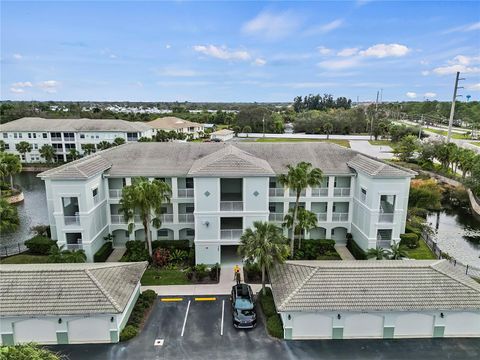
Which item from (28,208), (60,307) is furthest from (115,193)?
(28,208)

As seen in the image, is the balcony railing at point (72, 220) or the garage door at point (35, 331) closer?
the garage door at point (35, 331)

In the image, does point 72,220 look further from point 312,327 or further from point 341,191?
point 341,191

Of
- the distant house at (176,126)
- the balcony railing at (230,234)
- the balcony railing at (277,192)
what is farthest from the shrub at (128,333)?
the distant house at (176,126)

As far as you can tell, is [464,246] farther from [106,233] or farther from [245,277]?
[106,233]

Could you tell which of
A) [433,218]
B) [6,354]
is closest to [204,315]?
[6,354]

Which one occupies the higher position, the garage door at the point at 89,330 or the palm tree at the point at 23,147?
the palm tree at the point at 23,147

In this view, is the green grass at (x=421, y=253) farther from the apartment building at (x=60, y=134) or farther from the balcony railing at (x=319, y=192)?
the apartment building at (x=60, y=134)

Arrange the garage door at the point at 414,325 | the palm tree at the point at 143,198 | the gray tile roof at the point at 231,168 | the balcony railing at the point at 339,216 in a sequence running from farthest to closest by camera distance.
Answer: the balcony railing at the point at 339,216 < the gray tile roof at the point at 231,168 < the palm tree at the point at 143,198 < the garage door at the point at 414,325
